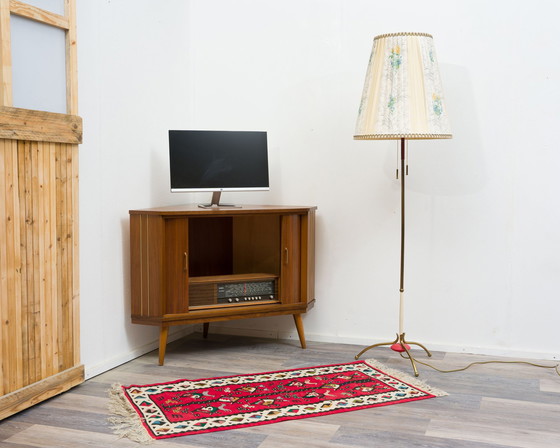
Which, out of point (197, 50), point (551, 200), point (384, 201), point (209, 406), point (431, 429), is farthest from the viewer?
point (197, 50)

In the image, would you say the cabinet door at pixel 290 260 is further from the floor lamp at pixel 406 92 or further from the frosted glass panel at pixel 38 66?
the frosted glass panel at pixel 38 66

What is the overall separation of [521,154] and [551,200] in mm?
→ 270

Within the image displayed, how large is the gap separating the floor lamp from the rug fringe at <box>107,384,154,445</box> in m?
1.52

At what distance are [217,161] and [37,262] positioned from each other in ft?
3.59

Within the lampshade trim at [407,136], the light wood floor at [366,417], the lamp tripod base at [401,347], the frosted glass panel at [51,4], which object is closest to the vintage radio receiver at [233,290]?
the light wood floor at [366,417]

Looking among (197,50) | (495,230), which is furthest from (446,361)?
(197,50)

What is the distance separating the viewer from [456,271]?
344 centimetres

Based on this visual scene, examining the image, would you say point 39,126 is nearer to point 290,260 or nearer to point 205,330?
point 290,260

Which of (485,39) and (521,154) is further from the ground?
(485,39)

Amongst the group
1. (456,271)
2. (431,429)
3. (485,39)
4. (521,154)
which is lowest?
(431,429)

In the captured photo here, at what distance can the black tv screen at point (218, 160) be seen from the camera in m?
3.26

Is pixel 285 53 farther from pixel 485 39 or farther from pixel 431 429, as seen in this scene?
pixel 431 429

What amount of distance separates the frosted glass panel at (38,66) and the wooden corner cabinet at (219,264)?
687 millimetres

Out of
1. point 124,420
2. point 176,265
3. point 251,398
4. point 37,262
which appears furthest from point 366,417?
point 37,262
